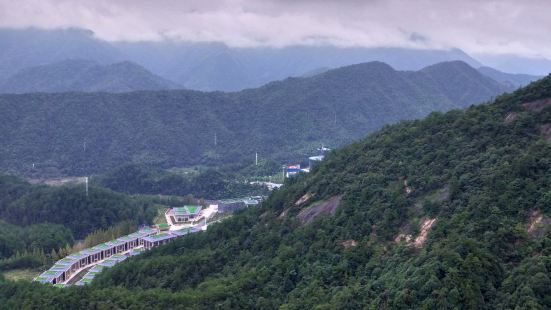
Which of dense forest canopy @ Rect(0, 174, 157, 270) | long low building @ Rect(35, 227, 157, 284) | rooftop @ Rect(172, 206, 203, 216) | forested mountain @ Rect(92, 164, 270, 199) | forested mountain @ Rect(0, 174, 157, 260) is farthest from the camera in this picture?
forested mountain @ Rect(92, 164, 270, 199)

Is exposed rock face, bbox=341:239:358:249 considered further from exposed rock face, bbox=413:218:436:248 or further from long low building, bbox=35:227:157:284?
long low building, bbox=35:227:157:284

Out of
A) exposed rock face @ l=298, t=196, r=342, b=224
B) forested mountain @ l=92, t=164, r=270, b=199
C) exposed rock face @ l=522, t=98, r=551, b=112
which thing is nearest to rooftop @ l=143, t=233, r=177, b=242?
forested mountain @ l=92, t=164, r=270, b=199

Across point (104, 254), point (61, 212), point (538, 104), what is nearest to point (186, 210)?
point (61, 212)

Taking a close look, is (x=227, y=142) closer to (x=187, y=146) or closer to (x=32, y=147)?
(x=187, y=146)

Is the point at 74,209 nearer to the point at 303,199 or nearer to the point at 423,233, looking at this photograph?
the point at 303,199

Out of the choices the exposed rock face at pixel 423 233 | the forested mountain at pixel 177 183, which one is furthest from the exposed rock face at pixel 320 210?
the forested mountain at pixel 177 183

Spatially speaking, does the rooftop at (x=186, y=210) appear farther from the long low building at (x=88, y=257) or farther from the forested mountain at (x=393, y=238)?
the forested mountain at (x=393, y=238)
